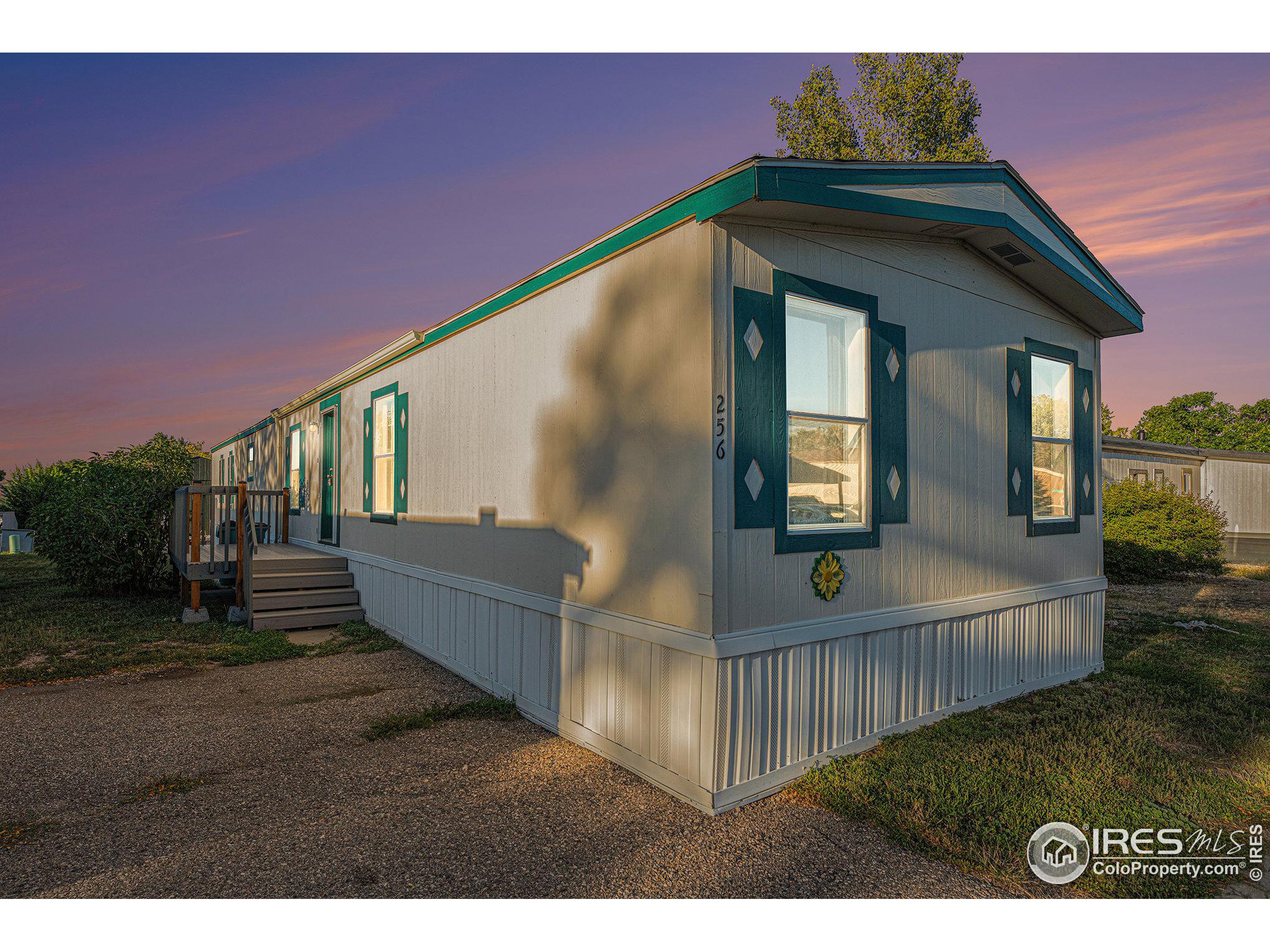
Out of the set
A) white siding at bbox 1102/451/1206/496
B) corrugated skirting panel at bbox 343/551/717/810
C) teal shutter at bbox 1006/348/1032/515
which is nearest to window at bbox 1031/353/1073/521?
teal shutter at bbox 1006/348/1032/515

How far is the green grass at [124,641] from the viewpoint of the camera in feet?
21.8

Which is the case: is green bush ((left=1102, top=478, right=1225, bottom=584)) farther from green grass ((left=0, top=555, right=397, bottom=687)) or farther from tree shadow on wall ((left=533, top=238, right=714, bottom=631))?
green grass ((left=0, top=555, right=397, bottom=687))

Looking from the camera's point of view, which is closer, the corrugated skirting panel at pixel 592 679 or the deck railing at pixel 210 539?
the corrugated skirting panel at pixel 592 679

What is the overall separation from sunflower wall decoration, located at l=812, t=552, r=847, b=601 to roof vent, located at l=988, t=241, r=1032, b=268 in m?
2.96

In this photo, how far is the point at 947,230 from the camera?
4691 millimetres

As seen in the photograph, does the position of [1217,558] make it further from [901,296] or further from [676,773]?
[676,773]

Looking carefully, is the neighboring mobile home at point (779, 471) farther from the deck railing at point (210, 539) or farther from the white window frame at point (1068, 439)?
the deck railing at point (210, 539)

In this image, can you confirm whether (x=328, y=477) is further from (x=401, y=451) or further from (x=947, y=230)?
(x=947, y=230)

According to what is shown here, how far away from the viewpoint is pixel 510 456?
5496mm

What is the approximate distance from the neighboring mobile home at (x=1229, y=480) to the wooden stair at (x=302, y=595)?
21.4 m

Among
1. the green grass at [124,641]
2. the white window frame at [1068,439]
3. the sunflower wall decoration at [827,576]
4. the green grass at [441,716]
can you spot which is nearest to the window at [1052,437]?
the white window frame at [1068,439]

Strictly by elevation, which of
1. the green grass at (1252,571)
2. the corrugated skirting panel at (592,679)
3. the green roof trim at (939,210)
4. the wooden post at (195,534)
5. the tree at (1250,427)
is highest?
the tree at (1250,427)

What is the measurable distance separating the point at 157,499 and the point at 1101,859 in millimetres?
12786

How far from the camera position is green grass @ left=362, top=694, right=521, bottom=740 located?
475 cm
